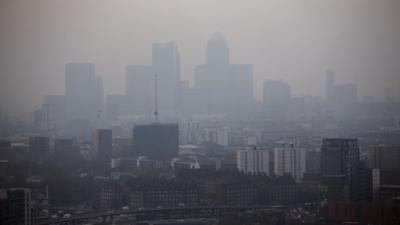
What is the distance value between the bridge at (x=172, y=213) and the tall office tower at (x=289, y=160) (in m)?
0.71

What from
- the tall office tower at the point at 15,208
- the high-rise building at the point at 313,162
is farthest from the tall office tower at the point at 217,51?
the tall office tower at the point at 15,208

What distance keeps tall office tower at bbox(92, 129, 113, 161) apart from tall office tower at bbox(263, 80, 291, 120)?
139 centimetres

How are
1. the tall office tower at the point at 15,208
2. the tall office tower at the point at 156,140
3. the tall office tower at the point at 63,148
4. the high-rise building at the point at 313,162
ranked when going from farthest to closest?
the tall office tower at the point at 156,140
the tall office tower at the point at 63,148
the high-rise building at the point at 313,162
the tall office tower at the point at 15,208

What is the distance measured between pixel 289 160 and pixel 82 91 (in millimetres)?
1829

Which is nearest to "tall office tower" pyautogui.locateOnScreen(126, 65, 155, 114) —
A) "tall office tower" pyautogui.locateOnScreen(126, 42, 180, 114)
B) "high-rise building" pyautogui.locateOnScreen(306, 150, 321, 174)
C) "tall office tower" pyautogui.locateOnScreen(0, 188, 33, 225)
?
"tall office tower" pyautogui.locateOnScreen(126, 42, 180, 114)

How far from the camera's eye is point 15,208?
4.75 metres

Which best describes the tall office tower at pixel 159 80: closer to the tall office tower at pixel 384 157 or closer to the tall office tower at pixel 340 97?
the tall office tower at pixel 340 97

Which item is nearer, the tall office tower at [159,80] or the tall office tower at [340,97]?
the tall office tower at [340,97]

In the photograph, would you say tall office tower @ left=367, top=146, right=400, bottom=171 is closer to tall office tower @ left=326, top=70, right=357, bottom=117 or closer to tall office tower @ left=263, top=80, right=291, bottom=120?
tall office tower @ left=326, top=70, right=357, bottom=117

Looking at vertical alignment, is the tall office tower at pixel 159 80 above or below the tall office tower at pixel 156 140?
above

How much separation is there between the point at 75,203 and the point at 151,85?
1.33 metres

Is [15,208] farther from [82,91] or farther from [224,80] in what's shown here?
[224,80]

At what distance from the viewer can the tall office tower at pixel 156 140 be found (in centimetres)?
657

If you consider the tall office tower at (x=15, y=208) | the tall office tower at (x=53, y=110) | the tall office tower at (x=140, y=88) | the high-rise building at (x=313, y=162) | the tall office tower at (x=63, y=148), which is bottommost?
the tall office tower at (x=15, y=208)
